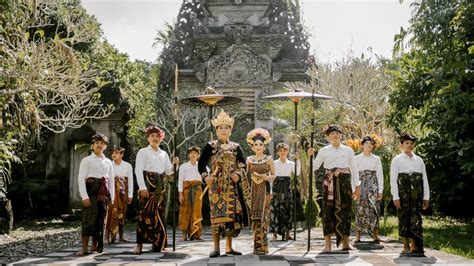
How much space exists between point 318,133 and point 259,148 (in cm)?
1137

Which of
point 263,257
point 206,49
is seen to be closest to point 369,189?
point 263,257

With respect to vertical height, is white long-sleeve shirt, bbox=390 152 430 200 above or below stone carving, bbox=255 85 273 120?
below

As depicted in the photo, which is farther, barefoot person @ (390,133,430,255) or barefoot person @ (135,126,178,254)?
barefoot person @ (135,126,178,254)

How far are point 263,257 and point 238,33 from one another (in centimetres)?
1485

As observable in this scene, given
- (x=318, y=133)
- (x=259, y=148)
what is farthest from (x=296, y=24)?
(x=259, y=148)

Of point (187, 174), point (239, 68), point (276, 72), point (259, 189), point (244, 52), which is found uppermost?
point (244, 52)

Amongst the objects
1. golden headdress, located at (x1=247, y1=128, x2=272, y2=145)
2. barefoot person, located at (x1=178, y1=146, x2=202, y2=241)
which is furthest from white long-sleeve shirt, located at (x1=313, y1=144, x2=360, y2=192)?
barefoot person, located at (x1=178, y1=146, x2=202, y2=241)

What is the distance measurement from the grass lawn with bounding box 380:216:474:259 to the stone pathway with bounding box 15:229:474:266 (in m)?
0.46

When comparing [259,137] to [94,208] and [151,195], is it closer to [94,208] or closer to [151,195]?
[151,195]

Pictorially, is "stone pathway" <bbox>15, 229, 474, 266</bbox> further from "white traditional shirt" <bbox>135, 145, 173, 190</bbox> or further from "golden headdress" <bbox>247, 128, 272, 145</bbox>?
"golden headdress" <bbox>247, 128, 272, 145</bbox>

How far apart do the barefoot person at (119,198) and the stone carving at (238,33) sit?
11.7m

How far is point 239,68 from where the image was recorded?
2111 centimetres

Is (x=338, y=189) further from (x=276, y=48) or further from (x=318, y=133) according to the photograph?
(x=276, y=48)

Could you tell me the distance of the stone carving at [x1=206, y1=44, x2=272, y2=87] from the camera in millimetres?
21031
